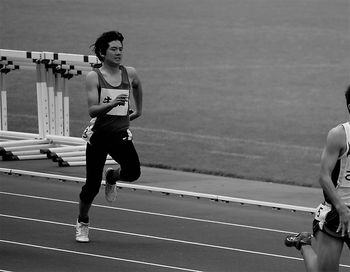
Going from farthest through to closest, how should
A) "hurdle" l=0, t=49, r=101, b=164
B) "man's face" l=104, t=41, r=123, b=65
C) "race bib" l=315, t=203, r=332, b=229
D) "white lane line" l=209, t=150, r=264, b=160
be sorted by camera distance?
"white lane line" l=209, t=150, r=264, b=160, "hurdle" l=0, t=49, r=101, b=164, "man's face" l=104, t=41, r=123, b=65, "race bib" l=315, t=203, r=332, b=229

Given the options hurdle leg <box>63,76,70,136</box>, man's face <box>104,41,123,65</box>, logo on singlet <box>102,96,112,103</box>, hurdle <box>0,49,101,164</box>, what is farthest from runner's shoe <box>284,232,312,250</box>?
hurdle leg <box>63,76,70,136</box>

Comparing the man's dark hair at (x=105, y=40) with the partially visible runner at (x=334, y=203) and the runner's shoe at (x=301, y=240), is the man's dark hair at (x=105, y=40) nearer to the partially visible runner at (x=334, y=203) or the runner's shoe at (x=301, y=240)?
the runner's shoe at (x=301, y=240)

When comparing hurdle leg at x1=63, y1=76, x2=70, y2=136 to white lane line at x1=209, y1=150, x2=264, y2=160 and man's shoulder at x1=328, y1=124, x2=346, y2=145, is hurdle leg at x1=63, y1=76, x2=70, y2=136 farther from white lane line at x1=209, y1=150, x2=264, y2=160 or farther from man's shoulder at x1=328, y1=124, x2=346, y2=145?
man's shoulder at x1=328, y1=124, x2=346, y2=145

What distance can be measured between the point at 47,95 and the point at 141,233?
247 inches

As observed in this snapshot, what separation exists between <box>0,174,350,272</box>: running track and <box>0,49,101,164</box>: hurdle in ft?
7.13

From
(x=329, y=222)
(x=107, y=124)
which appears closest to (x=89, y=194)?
(x=107, y=124)

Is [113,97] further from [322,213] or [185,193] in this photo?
[185,193]

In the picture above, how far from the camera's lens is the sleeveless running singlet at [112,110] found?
1150cm

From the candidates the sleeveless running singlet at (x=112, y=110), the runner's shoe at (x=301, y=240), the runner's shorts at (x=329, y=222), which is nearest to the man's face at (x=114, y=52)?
the sleeveless running singlet at (x=112, y=110)

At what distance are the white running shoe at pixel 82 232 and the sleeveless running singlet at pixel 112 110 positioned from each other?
100cm

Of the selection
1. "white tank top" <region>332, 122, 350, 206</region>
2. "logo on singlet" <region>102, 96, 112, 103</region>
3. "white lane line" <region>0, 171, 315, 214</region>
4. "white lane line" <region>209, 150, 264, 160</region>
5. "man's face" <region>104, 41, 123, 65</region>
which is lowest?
"white lane line" <region>209, 150, 264, 160</region>

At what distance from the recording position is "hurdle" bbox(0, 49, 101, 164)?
17594 mm

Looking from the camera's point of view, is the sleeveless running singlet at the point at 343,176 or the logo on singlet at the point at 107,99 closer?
the sleeveless running singlet at the point at 343,176

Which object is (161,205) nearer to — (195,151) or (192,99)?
(195,151)
